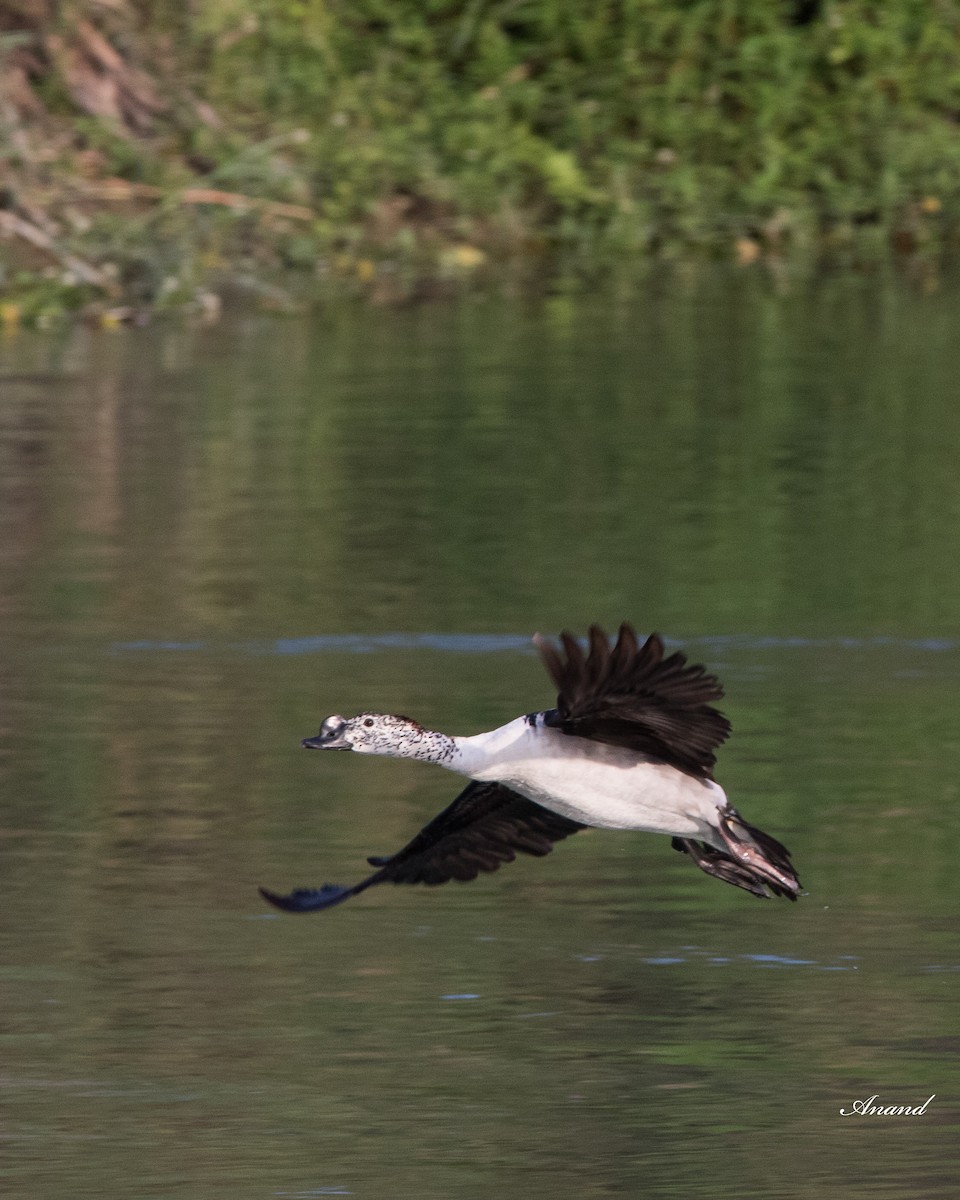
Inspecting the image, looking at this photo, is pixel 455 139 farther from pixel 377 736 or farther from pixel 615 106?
pixel 377 736

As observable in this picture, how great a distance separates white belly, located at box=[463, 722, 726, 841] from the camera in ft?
16.2

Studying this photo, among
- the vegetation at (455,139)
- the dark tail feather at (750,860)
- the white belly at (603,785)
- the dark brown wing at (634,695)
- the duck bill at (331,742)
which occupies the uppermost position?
the vegetation at (455,139)

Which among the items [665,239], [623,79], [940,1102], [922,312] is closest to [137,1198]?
[940,1102]

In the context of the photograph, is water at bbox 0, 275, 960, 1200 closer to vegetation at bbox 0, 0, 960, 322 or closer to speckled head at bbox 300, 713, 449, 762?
speckled head at bbox 300, 713, 449, 762

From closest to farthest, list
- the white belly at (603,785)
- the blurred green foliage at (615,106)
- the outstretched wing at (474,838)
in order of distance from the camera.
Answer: the white belly at (603,785) → the outstretched wing at (474,838) → the blurred green foliage at (615,106)

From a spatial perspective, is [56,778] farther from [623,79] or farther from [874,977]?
[623,79]

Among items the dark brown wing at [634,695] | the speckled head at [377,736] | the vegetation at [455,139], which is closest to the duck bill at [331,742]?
the speckled head at [377,736]

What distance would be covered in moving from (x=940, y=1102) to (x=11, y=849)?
2549mm

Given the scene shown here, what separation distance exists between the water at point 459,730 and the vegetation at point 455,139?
4.80 feet

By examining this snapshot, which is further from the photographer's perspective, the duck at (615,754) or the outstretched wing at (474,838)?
the outstretched wing at (474,838)

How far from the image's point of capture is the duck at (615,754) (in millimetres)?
4734

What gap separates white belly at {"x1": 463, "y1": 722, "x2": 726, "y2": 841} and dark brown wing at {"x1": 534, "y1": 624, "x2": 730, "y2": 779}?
58mm

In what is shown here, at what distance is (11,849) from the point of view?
267 inches

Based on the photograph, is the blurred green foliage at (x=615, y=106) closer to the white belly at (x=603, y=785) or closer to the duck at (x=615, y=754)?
the duck at (x=615, y=754)
